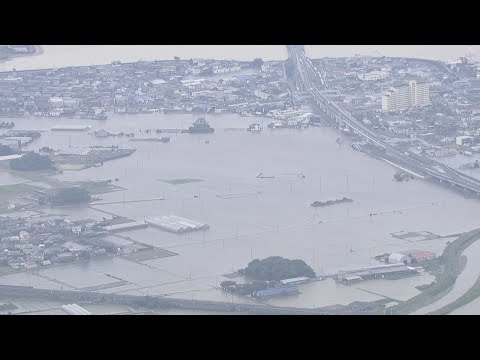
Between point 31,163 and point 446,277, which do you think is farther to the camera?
point 31,163

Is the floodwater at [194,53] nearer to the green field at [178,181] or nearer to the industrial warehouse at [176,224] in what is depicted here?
the green field at [178,181]

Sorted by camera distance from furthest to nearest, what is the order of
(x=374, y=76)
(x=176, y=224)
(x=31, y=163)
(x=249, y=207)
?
(x=374, y=76), (x=31, y=163), (x=249, y=207), (x=176, y=224)

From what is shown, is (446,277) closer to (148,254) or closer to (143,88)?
(148,254)

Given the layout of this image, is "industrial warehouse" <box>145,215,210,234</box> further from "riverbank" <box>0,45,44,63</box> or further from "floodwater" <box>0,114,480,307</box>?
"riverbank" <box>0,45,44,63</box>

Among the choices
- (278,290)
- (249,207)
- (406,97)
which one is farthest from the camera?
(406,97)

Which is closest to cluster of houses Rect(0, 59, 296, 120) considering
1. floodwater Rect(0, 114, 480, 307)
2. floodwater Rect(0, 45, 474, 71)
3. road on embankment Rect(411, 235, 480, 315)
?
floodwater Rect(0, 45, 474, 71)

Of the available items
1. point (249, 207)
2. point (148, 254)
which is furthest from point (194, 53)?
point (148, 254)

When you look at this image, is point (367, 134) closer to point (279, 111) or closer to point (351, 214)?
point (279, 111)
